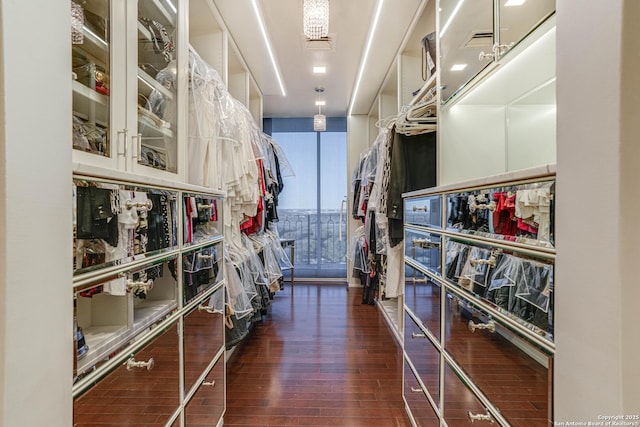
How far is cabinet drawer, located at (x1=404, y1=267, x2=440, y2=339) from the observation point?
1.25m

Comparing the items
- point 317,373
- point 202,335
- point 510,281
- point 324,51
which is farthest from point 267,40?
point 317,373

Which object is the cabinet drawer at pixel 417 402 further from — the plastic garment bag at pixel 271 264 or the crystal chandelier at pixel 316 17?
the crystal chandelier at pixel 316 17

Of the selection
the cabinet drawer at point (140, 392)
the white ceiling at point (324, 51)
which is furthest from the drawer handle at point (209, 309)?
the white ceiling at point (324, 51)

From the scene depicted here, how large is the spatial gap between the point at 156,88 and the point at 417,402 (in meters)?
1.90

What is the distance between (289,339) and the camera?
103 inches

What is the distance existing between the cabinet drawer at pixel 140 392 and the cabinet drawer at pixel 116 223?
0.29 metres

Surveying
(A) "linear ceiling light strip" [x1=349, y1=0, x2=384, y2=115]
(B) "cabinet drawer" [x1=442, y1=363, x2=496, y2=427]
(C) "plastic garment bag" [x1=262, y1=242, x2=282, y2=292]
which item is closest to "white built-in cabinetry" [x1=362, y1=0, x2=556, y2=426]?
(B) "cabinet drawer" [x1=442, y1=363, x2=496, y2=427]

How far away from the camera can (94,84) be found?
3.15ft
